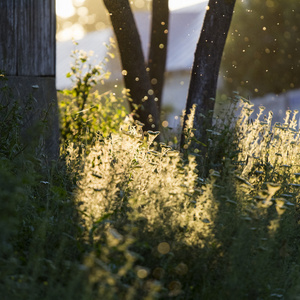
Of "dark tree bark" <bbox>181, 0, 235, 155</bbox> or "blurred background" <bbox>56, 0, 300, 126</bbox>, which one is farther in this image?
"blurred background" <bbox>56, 0, 300, 126</bbox>

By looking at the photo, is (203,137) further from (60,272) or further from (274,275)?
(60,272)

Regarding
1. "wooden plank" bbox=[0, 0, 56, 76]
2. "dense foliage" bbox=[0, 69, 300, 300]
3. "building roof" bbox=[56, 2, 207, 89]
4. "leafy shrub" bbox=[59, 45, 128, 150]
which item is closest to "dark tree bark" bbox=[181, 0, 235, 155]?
"leafy shrub" bbox=[59, 45, 128, 150]

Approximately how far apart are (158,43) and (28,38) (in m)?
3.52

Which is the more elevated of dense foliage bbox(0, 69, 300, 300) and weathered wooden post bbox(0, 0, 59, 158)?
weathered wooden post bbox(0, 0, 59, 158)

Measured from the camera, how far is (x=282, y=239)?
13.5ft

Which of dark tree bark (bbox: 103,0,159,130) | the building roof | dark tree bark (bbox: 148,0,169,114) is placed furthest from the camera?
the building roof

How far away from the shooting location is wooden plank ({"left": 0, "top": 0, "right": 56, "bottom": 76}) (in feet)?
20.1

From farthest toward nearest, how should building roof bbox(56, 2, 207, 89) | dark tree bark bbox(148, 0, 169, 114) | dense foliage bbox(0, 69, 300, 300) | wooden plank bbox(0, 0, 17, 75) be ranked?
1. building roof bbox(56, 2, 207, 89)
2. dark tree bark bbox(148, 0, 169, 114)
3. wooden plank bbox(0, 0, 17, 75)
4. dense foliage bbox(0, 69, 300, 300)

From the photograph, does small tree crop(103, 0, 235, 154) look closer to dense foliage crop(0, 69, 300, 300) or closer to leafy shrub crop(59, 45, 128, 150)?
leafy shrub crop(59, 45, 128, 150)

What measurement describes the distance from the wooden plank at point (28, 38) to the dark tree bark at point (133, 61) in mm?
1083

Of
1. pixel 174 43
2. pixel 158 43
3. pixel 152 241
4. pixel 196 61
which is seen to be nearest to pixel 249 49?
pixel 174 43

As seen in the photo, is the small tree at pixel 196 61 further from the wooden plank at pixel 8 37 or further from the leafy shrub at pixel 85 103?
the wooden plank at pixel 8 37

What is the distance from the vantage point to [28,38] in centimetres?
635

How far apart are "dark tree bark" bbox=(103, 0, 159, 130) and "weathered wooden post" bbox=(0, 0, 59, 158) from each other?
1.09 metres
